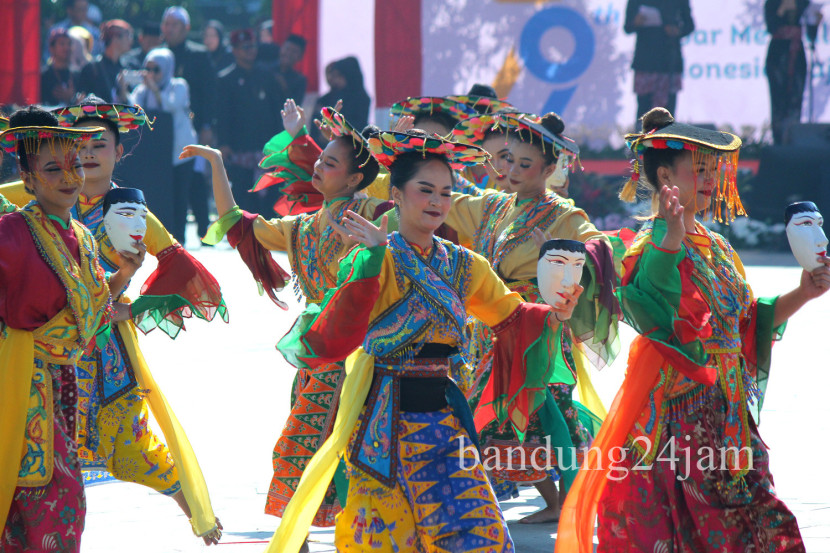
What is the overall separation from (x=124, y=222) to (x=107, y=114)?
110cm

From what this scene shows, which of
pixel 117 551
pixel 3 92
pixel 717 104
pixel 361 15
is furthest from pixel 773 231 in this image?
pixel 117 551

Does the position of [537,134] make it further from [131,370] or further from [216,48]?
[216,48]

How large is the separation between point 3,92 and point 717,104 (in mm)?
9300

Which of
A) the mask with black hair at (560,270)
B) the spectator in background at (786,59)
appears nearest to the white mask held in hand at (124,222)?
the mask with black hair at (560,270)

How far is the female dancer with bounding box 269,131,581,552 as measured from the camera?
402 centimetres

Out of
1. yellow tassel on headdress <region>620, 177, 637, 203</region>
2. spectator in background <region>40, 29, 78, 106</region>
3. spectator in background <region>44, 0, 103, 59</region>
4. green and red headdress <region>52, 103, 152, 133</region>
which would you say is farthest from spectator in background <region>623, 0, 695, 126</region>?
yellow tassel on headdress <region>620, 177, 637, 203</region>

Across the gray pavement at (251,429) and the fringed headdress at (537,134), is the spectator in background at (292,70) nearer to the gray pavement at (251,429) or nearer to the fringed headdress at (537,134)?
the gray pavement at (251,429)

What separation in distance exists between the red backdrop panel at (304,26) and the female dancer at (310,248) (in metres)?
12.7

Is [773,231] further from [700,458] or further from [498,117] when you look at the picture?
[700,458]

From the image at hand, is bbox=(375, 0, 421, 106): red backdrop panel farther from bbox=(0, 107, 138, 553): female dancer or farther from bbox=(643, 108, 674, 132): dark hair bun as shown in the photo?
bbox=(0, 107, 138, 553): female dancer

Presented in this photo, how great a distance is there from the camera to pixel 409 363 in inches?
164

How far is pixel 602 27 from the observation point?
16.8m

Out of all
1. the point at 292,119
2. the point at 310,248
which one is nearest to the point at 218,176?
the point at 310,248

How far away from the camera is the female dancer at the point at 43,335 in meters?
4.12
